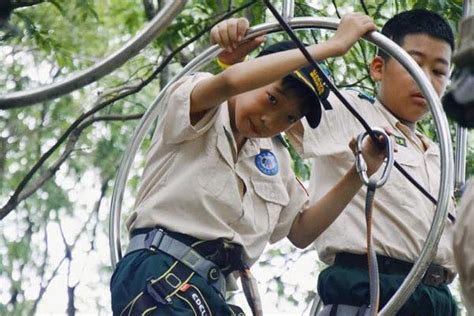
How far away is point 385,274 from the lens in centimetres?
378

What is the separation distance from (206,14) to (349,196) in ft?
7.64

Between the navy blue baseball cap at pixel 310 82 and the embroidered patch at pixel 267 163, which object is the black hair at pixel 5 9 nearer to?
the navy blue baseball cap at pixel 310 82

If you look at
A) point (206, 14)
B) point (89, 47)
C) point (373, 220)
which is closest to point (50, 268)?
point (89, 47)

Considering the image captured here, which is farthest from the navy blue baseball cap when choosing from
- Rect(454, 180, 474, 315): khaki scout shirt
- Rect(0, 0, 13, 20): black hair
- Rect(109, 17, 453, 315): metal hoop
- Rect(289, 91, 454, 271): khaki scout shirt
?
Rect(0, 0, 13, 20): black hair

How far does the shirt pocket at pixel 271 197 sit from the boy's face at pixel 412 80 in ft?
1.80

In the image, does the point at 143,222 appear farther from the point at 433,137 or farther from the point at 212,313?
the point at 433,137

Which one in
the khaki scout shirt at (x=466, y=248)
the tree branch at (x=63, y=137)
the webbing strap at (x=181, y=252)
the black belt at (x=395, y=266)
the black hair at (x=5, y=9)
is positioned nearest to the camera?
the black hair at (x=5, y=9)

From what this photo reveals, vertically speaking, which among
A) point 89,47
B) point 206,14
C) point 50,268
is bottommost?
point 50,268

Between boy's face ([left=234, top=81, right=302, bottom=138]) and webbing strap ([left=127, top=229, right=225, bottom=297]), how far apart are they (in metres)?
0.37

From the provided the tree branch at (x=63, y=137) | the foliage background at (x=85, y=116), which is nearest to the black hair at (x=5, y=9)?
the foliage background at (x=85, y=116)

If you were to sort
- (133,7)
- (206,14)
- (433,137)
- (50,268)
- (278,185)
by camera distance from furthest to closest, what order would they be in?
1. (50,268)
2. (133,7)
3. (206,14)
4. (433,137)
5. (278,185)

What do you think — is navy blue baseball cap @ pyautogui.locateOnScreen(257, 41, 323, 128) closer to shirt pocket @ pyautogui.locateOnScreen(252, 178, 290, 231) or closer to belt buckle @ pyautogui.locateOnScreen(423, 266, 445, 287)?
shirt pocket @ pyautogui.locateOnScreen(252, 178, 290, 231)

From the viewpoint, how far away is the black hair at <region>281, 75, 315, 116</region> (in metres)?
3.60

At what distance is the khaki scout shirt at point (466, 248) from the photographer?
2.74 metres
